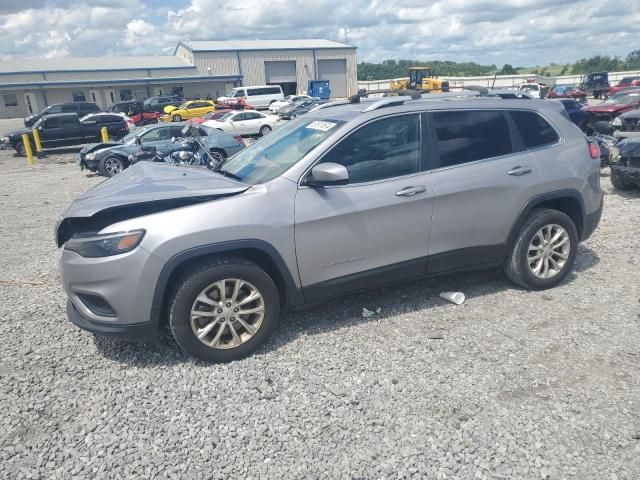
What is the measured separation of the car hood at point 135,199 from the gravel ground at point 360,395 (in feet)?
3.40

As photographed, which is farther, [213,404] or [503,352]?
[503,352]

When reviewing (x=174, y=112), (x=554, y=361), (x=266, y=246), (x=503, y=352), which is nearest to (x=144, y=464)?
(x=266, y=246)

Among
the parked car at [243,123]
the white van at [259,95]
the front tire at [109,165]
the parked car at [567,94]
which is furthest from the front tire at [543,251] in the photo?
the white van at [259,95]

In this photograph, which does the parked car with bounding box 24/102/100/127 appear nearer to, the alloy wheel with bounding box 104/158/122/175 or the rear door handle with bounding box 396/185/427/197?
the alloy wheel with bounding box 104/158/122/175

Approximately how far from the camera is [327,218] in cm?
356

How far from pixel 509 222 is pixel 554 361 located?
1322 mm

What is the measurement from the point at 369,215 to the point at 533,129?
1915mm

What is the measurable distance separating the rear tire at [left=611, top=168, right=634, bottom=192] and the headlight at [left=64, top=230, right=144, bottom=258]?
7.99 m

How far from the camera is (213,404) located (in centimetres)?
308

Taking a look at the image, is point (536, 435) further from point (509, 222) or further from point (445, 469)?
point (509, 222)

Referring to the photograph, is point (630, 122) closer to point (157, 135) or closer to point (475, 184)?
point (475, 184)

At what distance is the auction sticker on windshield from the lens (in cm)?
386

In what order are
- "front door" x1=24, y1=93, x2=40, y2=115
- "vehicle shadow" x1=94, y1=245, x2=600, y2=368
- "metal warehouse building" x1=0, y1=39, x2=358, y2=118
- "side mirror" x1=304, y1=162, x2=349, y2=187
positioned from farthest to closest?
1. "metal warehouse building" x1=0, y1=39, x2=358, y2=118
2. "front door" x1=24, y1=93, x2=40, y2=115
3. "vehicle shadow" x1=94, y1=245, x2=600, y2=368
4. "side mirror" x1=304, y1=162, x2=349, y2=187

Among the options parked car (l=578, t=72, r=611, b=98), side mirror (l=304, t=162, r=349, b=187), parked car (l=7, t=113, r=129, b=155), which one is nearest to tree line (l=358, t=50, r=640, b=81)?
parked car (l=578, t=72, r=611, b=98)
